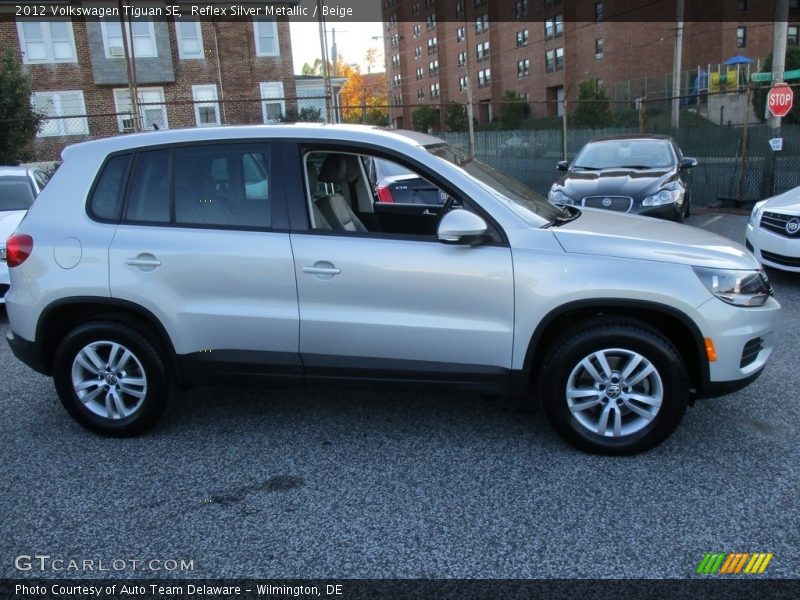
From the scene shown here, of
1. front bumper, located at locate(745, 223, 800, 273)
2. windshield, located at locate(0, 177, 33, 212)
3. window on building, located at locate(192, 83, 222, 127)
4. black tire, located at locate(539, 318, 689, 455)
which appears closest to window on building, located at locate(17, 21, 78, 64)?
window on building, located at locate(192, 83, 222, 127)

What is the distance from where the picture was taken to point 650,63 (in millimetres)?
47250

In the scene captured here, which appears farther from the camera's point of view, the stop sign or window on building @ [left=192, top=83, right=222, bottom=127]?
window on building @ [left=192, top=83, right=222, bottom=127]

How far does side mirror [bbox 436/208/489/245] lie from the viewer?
3689 millimetres

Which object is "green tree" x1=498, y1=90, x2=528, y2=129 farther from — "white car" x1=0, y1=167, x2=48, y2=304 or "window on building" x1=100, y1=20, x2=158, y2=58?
"white car" x1=0, y1=167, x2=48, y2=304

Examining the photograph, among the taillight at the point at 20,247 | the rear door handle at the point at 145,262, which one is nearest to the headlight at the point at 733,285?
the rear door handle at the point at 145,262

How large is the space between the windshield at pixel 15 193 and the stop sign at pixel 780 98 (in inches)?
488

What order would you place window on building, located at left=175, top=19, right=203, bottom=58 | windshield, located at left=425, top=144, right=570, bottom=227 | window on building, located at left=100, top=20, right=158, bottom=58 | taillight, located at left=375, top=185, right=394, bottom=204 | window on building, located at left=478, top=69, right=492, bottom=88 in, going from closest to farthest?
windshield, located at left=425, top=144, right=570, bottom=227 < taillight, located at left=375, top=185, right=394, bottom=204 < window on building, located at left=100, top=20, right=158, bottom=58 < window on building, located at left=175, top=19, right=203, bottom=58 < window on building, located at left=478, top=69, right=492, bottom=88

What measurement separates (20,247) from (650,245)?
145 inches

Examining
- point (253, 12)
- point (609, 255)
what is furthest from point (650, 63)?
point (609, 255)

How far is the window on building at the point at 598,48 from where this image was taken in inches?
1875

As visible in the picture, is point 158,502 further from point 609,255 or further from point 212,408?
point 609,255

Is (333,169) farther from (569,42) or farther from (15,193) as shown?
(569,42)

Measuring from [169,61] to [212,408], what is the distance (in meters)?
26.4

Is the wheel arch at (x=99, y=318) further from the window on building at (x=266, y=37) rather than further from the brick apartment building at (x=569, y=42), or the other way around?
the brick apartment building at (x=569, y=42)
